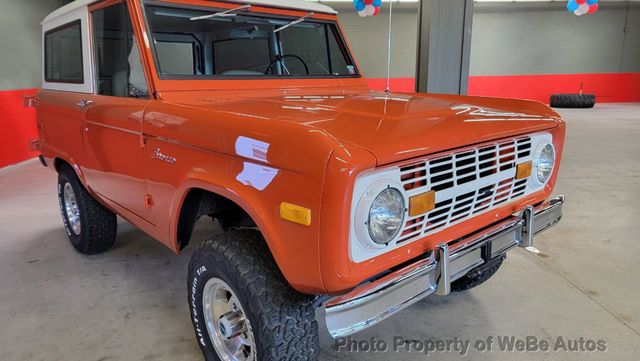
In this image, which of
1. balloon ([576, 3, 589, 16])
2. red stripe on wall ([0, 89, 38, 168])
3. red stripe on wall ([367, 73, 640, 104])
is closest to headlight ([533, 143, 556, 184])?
red stripe on wall ([0, 89, 38, 168])

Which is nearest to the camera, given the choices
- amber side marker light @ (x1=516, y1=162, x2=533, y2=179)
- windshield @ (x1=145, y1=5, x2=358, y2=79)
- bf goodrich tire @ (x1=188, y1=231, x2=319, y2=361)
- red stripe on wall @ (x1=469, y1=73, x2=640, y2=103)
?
bf goodrich tire @ (x1=188, y1=231, x2=319, y2=361)

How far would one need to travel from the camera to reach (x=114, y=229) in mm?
3396

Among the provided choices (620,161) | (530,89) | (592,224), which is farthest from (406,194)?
(530,89)

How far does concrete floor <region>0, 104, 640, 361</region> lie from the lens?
232cm

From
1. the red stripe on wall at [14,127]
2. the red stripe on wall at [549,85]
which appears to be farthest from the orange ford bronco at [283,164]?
the red stripe on wall at [549,85]

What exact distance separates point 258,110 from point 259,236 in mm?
526

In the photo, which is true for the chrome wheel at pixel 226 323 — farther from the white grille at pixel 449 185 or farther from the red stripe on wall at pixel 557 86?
the red stripe on wall at pixel 557 86

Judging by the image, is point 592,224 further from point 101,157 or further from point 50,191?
point 50,191

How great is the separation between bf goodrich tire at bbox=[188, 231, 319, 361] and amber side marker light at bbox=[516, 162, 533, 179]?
1074mm

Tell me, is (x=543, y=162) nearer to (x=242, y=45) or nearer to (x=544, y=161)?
(x=544, y=161)

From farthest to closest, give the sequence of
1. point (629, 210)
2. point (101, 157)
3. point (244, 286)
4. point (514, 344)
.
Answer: point (629, 210)
point (101, 157)
point (514, 344)
point (244, 286)

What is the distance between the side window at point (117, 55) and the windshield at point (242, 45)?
0.46 ft

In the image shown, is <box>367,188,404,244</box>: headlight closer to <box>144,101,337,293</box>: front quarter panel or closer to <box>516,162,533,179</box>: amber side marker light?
<box>144,101,337,293</box>: front quarter panel

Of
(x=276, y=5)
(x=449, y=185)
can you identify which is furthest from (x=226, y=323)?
(x=276, y=5)
